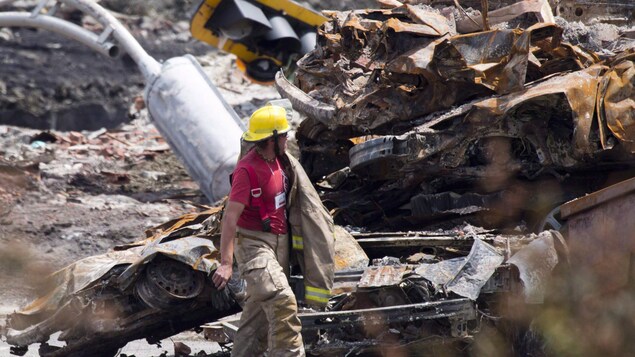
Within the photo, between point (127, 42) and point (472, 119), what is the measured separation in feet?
31.1

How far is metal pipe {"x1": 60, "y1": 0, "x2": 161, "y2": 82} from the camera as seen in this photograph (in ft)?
48.7

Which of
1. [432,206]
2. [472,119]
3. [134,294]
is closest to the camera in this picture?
[134,294]

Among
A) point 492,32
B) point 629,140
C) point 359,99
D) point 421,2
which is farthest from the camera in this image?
point 421,2

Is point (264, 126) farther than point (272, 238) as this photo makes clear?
No

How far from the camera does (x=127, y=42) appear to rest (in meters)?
15.8

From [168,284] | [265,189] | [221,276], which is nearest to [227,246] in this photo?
[221,276]

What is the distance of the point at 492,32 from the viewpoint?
743 cm

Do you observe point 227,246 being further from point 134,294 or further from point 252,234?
point 134,294

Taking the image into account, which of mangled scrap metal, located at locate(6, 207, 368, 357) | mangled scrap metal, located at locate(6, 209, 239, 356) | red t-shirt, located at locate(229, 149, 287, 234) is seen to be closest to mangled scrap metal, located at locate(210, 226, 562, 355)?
mangled scrap metal, located at locate(6, 207, 368, 357)

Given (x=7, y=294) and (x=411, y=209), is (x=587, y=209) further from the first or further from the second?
(x=7, y=294)

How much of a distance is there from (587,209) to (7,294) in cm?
570

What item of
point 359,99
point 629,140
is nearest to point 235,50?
point 359,99

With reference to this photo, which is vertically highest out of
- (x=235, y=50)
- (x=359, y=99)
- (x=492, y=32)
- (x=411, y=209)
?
(x=492, y=32)

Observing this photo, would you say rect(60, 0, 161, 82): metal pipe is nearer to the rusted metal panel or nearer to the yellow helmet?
the yellow helmet
